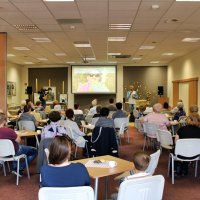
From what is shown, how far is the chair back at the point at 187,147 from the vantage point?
16.9 feet

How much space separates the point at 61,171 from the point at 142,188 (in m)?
0.72

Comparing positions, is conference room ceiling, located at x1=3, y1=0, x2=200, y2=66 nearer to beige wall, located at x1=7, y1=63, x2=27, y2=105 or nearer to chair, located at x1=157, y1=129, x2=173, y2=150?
chair, located at x1=157, y1=129, x2=173, y2=150

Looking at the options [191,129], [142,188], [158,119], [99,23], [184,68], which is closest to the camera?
[142,188]

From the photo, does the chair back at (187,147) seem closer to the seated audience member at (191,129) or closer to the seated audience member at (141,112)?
the seated audience member at (191,129)

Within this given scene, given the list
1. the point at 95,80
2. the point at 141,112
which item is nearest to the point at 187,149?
the point at 141,112

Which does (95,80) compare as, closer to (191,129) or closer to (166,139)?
(166,139)

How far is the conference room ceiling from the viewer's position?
6449 millimetres

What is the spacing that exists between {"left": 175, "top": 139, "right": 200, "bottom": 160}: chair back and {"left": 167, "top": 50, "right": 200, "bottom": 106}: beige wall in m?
8.18

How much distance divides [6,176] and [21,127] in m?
2.21

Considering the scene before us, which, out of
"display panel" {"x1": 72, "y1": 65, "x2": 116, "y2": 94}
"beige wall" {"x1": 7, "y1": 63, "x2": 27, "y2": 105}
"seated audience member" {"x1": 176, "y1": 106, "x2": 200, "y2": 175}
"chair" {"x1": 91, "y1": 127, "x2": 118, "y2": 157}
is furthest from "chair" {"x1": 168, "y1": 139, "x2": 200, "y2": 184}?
"beige wall" {"x1": 7, "y1": 63, "x2": 27, "y2": 105}

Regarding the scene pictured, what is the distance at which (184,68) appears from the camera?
49.4ft

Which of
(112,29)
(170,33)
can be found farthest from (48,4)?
(170,33)

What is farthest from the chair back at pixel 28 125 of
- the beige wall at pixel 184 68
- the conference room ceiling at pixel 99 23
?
the beige wall at pixel 184 68

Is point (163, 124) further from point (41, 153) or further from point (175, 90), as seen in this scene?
point (175, 90)
